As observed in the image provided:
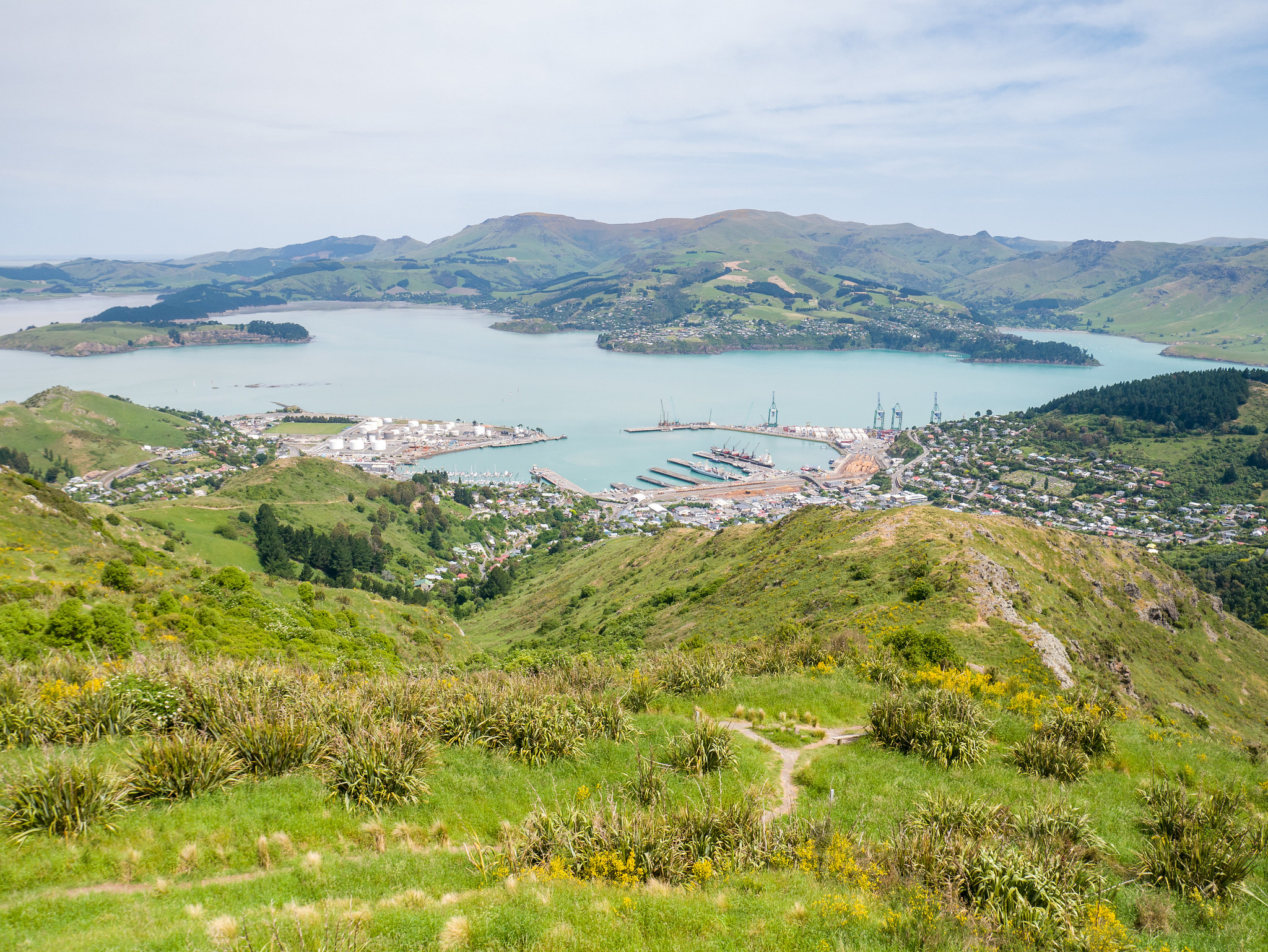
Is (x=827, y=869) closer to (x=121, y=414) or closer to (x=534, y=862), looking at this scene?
(x=534, y=862)

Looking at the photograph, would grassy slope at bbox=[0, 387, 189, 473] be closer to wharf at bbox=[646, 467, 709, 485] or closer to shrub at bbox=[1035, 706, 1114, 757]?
wharf at bbox=[646, 467, 709, 485]

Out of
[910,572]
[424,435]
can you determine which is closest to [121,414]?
[424,435]

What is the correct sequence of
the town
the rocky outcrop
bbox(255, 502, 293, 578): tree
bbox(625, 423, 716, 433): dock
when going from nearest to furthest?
1. the rocky outcrop
2. bbox(255, 502, 293, 578): tree
3. the town
4. bbox(625, 423, 716, 433): dock

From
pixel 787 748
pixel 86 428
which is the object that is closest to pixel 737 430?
pixel 86 428

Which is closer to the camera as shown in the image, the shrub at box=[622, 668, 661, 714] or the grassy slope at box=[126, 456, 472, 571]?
the shrub at box=[622, 668, 661, 714]

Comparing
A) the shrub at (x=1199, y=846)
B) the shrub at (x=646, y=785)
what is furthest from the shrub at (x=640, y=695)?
the shrub at (x=1199, y=846)

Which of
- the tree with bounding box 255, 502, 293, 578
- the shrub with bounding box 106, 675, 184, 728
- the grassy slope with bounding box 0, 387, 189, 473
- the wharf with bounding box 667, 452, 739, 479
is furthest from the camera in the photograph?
the wharf with bounding box 667, 452, 739, 479

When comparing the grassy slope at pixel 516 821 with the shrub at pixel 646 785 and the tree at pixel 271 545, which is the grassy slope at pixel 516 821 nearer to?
the shrub at pixel 646 785

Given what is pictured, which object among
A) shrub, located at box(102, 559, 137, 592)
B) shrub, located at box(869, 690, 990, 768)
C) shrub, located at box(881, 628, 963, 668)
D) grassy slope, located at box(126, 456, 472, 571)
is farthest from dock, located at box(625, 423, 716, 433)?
shrub, located at box(869, 690, 990, 768)
